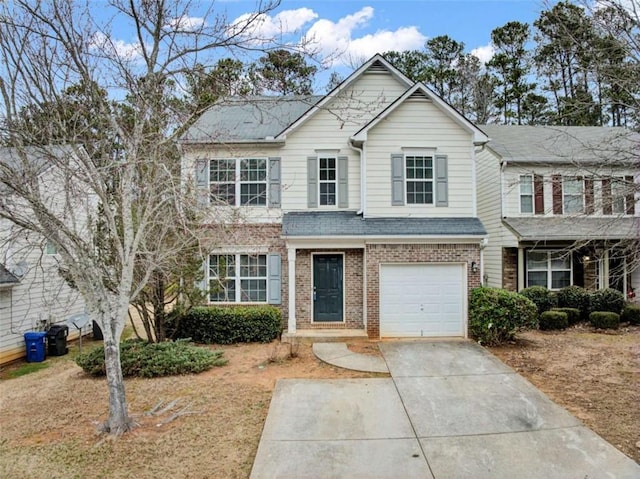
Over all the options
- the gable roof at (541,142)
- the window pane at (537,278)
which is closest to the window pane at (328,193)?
the gable roof at (541,142)

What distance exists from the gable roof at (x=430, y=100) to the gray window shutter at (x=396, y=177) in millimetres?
1140

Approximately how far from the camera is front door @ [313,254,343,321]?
11844 millimetres

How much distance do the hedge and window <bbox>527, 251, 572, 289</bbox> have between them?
2.33m

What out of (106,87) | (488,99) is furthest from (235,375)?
(488,99)

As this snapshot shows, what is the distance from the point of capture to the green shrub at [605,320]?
1218 cm

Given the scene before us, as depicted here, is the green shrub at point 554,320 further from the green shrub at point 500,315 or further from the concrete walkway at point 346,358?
the concrete walkway at point 346,358

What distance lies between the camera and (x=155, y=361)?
8242mm

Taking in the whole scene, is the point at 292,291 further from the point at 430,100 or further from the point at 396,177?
the point at 430,100

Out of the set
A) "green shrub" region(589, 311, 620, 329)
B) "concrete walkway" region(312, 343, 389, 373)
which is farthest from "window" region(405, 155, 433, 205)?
A: "green shrub" region(589, 311, 620, 329)

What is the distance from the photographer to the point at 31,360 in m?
11.4

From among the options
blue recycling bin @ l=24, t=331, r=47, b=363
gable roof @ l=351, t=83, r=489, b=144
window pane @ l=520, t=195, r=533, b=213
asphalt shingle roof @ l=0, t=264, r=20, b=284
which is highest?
gable roof @ l=351, t=83, r=489, b=144

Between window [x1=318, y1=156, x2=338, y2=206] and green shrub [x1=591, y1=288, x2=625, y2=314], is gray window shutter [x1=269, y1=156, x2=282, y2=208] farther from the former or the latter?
green shrub [x1=591, y1=288, x2=625, y2=314]

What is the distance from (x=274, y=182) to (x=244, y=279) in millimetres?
3169

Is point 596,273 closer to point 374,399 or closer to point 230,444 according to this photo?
point 374,399
